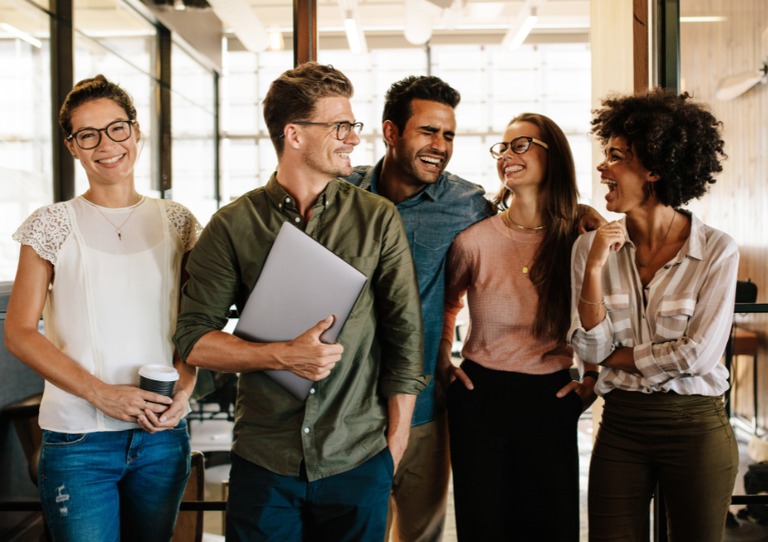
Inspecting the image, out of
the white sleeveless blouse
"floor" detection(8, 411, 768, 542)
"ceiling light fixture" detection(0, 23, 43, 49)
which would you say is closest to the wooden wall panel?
"floor" detection(8, 411, 768, 542)

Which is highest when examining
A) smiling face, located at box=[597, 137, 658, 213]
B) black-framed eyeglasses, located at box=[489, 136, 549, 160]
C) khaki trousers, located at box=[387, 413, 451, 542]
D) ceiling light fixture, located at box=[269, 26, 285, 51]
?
ceiling light fixture, located at box=[269, 26, 285, 51]

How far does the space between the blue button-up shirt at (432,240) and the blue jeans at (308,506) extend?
494mm

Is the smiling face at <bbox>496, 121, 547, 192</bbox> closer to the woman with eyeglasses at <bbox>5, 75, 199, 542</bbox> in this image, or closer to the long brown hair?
the long brown hair

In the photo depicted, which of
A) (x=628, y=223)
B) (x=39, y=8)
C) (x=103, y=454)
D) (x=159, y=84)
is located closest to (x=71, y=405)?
(x=103, y=454)

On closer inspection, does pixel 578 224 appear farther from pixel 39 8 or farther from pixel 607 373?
pixel 39 8

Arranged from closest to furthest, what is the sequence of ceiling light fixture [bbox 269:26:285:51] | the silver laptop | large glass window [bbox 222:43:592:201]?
1. the silver laptop
2. ceiling light fixture [bbox 269:26:285:51]
3. large glass window [bbox 222:43:592:201]

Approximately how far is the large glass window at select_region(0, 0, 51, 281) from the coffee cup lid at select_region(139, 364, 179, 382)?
3001mm

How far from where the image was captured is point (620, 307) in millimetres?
1850

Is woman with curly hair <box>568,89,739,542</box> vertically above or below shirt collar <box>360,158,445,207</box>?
below

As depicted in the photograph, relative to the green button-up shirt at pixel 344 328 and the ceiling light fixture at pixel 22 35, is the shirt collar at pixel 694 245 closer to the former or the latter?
the green button-up shirt at pixel 344 328

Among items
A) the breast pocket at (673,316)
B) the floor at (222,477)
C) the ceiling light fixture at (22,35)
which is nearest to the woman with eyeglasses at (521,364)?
the breast pocket at (673,316)

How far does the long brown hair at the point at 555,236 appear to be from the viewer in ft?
6.32

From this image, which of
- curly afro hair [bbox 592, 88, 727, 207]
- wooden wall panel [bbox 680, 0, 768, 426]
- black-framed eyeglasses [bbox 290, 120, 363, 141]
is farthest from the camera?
wooden wall panel [bbox 680, 0, 768, 426]

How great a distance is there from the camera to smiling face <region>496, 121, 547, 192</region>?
1983mm
